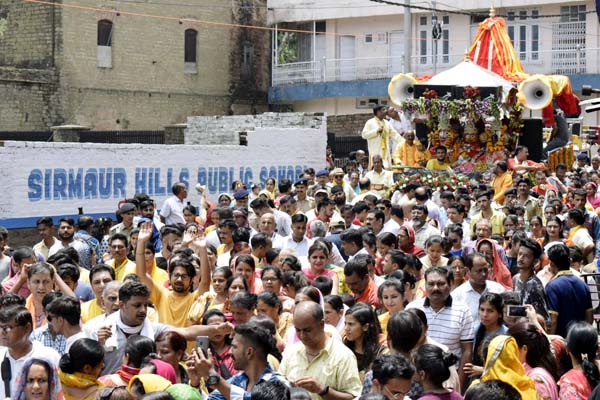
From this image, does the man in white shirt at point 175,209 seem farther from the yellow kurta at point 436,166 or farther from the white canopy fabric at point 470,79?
the white canopy fabric at point 470,79

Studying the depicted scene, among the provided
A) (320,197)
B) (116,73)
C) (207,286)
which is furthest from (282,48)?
(207,286)

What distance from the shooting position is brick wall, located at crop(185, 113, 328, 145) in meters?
26.5

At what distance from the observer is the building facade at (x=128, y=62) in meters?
33.1

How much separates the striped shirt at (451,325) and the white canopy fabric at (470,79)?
13.0 meters

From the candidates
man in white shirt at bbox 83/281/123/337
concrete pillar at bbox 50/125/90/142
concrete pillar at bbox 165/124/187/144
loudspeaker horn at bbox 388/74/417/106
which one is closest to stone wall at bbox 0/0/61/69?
concrete pillar at bbox 165/124/187/144

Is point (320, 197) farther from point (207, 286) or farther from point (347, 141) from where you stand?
point (347, 141)

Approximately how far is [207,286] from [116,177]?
11155 millimetres

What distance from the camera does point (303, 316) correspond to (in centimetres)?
654

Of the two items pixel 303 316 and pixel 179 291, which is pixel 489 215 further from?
pixel 303 316

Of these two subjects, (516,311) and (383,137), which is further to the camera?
(383,137)

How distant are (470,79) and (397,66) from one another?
19.1 meters

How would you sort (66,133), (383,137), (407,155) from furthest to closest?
(66,133)
(383,137)
(407,155)

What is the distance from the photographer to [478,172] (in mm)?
19812

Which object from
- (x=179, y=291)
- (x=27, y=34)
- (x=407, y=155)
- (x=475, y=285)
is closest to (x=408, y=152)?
(x=407, y=155)
